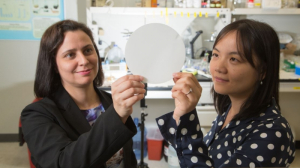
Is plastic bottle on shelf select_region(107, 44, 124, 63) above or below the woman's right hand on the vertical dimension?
below

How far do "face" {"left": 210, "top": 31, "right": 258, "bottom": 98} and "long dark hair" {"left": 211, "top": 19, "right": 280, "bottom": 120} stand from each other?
17mm

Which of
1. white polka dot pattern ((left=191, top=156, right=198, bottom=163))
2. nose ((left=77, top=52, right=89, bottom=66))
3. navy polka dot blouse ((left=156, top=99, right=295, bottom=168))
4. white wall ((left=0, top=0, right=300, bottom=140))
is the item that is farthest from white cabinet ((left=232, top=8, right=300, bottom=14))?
white polka dot pattern ((left=191, top=156, right=198, bottom=163))

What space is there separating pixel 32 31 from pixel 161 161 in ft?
7.06

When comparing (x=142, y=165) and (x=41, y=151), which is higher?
(x=41, y=151)

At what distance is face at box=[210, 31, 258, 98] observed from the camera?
2.45 ft

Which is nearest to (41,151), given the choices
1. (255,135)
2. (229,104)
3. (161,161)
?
(255,135)

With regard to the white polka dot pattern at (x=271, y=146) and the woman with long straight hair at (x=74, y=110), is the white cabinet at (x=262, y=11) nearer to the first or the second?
the woman with long straight hair at (x=74, y=110)

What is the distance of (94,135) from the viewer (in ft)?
2.17

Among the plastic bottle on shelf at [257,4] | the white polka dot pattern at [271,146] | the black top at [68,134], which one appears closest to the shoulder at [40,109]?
the black top at [68,134]

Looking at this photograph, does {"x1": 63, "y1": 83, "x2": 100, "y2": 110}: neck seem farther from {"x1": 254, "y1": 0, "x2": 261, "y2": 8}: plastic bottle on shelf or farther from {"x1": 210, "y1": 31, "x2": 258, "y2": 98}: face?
{"x1": 254, "y1": 0, "x2": 261, "y2": 8}: plastic bottle on shelf

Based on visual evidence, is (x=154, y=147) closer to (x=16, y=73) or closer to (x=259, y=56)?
(x=16, y=73)

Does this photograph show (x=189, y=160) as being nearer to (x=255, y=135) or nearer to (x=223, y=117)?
(x=255, y=135)

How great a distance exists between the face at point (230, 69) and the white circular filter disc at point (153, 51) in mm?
134

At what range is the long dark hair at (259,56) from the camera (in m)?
0.73
